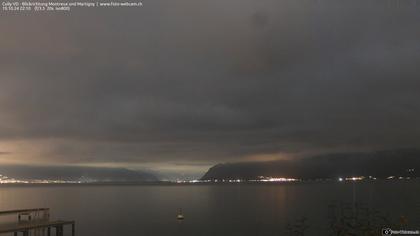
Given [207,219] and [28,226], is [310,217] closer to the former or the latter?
[207,219]

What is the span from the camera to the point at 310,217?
88812 mm

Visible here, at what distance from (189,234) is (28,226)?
35715mm

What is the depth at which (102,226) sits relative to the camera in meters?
79.3

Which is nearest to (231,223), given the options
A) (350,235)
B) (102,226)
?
(102,226)

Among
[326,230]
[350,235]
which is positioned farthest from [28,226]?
[326,230]

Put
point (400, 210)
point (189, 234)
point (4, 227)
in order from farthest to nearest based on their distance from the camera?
point (400, 210), point (189, 234), point (4, 227)

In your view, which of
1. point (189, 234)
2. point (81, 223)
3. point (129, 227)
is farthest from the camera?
point (81, 223)

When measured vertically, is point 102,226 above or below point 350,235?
below

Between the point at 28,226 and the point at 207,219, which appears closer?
the point at 28,226

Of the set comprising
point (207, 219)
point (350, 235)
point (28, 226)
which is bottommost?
point (207, 219)

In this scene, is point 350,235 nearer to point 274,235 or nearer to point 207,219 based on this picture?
point 274,235

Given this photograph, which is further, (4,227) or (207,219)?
(207,219)

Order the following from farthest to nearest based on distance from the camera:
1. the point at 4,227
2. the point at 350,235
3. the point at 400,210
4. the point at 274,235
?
the point at 400,210 < the point at 274,235 < the point at 4,227 < the point at 350,235

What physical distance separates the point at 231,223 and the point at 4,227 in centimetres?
5131
